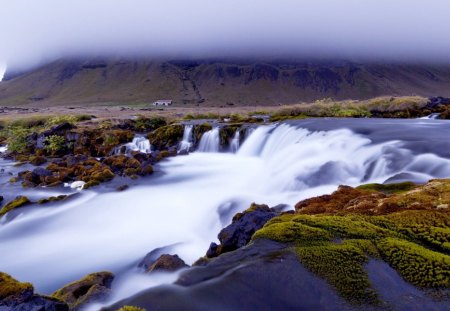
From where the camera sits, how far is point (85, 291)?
855cm

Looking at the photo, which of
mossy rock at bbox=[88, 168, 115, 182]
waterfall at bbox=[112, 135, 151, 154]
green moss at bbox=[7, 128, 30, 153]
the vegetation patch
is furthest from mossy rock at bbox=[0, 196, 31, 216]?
green moss at bbox=[7, 128, 30, 153]

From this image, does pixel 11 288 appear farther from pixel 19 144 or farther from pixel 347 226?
pixel 19 144

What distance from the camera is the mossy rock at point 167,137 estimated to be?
42500mm

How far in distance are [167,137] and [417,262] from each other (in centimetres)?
3919

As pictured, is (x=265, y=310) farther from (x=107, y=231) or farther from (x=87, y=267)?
(x=107, y=231)

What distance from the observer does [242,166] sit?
31000 millimetres

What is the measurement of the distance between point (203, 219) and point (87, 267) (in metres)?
6.48

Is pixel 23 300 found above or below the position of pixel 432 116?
above

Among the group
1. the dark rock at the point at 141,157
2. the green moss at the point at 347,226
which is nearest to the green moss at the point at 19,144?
the dark rock at the point at 141,157

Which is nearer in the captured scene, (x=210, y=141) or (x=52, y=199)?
(x=52, y=199)

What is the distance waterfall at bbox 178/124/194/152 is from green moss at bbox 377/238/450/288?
34.5 meters

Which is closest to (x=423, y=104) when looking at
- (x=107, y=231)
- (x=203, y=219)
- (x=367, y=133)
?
(x=367, y=133)

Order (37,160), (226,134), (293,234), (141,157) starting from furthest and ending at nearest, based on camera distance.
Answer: (226,134), (37,160), (141,157), (293,234)

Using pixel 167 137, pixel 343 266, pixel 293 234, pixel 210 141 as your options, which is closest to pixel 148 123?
pixel 167 137
